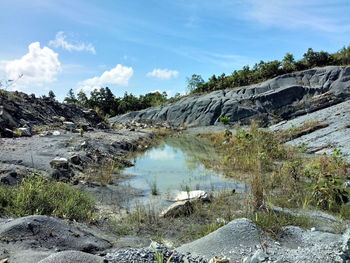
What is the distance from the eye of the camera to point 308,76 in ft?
108

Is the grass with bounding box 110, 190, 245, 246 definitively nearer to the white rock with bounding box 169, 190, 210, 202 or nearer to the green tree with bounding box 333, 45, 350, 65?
the white rock with bounding box 169, 190, 210, 202

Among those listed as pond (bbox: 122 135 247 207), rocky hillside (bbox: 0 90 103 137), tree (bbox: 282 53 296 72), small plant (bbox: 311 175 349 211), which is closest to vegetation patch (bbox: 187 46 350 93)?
tree (bbox: 282 53 296 72)

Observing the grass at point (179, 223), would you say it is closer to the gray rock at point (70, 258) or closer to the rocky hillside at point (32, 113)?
the gray rock at point (70, 258)

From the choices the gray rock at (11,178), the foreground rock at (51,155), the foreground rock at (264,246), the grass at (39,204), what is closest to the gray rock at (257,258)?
the foreground rock at (264,246)

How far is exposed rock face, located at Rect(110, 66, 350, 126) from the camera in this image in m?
27.2

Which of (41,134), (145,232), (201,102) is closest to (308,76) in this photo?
(201,102)

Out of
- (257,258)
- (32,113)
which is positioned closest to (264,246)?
(257,258)

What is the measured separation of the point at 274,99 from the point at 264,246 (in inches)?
1155

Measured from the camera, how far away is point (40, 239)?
4.06 m

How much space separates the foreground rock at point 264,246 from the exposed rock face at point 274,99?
21886 millimetres

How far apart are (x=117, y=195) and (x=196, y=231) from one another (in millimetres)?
2897

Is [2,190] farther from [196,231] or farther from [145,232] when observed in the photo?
[196,231]

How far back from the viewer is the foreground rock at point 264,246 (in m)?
3.67

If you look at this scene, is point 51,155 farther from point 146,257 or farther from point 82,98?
point 82,98
